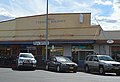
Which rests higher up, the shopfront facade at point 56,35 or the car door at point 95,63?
the shopfront facade at point 56,35

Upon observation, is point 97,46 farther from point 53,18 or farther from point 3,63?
point 3,63

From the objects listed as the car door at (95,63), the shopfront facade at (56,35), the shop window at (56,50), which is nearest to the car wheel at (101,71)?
the car door at (95,63)

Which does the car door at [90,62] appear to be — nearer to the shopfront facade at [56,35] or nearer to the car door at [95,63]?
the car door at [95,63]

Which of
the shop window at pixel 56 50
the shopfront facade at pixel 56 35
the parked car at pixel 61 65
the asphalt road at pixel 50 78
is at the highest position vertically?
the shopfront facade at pixel 56 35

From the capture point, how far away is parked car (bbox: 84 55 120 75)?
25.2 metres

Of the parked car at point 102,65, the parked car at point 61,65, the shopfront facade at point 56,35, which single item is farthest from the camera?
the shopfront facade at point 56,35

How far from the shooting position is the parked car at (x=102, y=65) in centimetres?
2525

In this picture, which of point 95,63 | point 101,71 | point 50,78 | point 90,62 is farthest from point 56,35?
point 50,78

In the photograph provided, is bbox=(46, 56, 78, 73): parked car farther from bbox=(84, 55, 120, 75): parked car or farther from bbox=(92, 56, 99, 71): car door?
bbox=(92, 56, 99, 71): car door

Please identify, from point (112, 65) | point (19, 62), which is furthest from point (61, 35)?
point (112, 65)

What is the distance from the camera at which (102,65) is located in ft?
84.6

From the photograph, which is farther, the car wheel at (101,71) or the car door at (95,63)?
the car door at (95,63)

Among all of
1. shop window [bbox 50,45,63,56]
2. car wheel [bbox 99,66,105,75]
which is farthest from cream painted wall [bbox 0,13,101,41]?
car wheel [bbox 99,66,105,75]

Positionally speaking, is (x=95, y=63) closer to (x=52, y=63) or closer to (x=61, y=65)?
(x=61, y=65)
